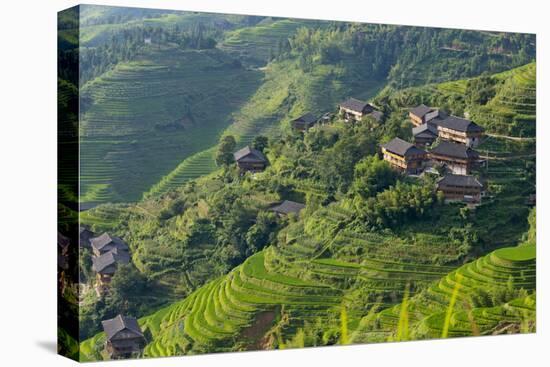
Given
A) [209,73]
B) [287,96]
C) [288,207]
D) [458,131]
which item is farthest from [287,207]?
[458,131]

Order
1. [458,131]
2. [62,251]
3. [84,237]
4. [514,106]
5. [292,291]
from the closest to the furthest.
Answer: [84,237] → [62,251] → [292,291] → [458,131] → [514,106]

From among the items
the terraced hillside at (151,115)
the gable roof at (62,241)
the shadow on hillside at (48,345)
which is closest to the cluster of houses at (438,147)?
the terraced hillside at (151,115)

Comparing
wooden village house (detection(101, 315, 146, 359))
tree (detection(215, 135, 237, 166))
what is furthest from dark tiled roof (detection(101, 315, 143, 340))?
tree (detection(215, 135, 237, 166))

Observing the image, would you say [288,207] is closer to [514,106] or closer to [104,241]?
[104,241]

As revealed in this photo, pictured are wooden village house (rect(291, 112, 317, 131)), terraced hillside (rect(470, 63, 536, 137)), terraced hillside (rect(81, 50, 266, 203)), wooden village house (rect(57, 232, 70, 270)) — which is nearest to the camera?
terraced hillside (rect(81, 50, 266, 203))

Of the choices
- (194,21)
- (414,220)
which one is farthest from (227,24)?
(414,220)

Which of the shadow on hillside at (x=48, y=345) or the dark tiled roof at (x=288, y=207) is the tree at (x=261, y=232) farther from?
the shadow on hillside at (x=48, y=345)

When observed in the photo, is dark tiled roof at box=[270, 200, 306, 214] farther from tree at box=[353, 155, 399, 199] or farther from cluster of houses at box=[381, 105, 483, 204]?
cluster of houses at box=[381, 105, 483, 204]
